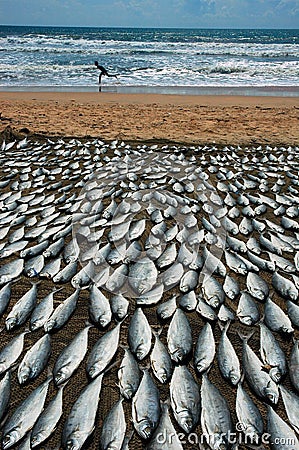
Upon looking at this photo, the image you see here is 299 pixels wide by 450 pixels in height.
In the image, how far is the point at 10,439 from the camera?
1.96m

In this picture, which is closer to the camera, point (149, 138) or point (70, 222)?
point (70, 222)

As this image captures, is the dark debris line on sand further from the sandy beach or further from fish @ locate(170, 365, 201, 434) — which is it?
the sandy beach

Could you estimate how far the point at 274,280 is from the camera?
3197mm

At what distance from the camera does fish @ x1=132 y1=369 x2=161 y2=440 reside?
202cm

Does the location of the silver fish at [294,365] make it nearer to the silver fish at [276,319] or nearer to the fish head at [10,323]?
the silver fish at [276,319]

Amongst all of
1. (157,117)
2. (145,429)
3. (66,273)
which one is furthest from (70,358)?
(157,117)

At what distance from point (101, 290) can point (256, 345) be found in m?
1.23

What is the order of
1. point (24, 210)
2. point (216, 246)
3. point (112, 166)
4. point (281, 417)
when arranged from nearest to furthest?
point (281, 417)
point (216, 246)
point (24, 210)
point (112, 166)

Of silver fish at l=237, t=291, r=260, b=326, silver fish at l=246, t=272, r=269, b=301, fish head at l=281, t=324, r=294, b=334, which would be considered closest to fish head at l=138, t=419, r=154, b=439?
silver fish at l=237, t=291, r=260, b=326

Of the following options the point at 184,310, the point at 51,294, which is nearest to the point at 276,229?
the point at 184,310

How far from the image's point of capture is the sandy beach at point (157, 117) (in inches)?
297

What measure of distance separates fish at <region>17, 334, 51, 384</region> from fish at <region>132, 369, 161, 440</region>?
0.64 metres

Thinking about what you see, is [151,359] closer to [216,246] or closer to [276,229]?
[216,246]

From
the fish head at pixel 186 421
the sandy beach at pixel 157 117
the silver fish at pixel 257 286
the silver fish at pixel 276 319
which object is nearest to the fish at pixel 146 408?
the fish head at pixel 186 421
